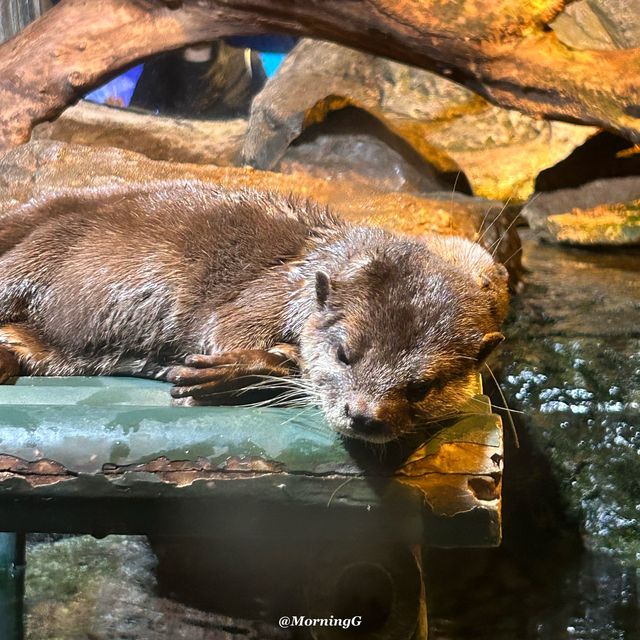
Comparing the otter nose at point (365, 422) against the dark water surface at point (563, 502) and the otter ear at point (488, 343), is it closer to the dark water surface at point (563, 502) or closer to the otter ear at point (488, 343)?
the otter ear at point (488, 343)

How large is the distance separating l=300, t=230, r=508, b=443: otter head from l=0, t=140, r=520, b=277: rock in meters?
1.39

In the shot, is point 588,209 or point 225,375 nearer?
point 225,375

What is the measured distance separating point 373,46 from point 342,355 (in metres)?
1.58

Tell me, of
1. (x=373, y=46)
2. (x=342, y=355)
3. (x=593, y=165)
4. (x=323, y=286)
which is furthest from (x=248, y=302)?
(x=593, y=165)

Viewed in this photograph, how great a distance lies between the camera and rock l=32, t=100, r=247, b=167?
5.04 meters

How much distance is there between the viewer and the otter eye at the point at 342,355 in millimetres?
1747

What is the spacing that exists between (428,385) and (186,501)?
55 cm

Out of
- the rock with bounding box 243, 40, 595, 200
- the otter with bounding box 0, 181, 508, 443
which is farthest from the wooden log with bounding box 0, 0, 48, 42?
the otter with bounding box 0, 181, 508, 443

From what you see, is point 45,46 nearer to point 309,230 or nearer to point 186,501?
point 309,230

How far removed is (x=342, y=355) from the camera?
5.78 ft

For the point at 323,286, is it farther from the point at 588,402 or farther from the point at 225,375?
the point at 588,402

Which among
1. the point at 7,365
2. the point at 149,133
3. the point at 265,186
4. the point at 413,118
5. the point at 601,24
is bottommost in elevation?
the point at 149,133

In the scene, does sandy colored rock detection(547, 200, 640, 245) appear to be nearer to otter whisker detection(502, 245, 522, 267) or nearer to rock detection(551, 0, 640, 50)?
otter whisker detection(502, 245, 522, 267)

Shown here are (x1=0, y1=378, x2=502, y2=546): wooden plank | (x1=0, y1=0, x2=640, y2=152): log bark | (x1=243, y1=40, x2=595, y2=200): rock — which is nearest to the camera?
(x1=0, y1=378, x2=502, y2=546): wooden plank
